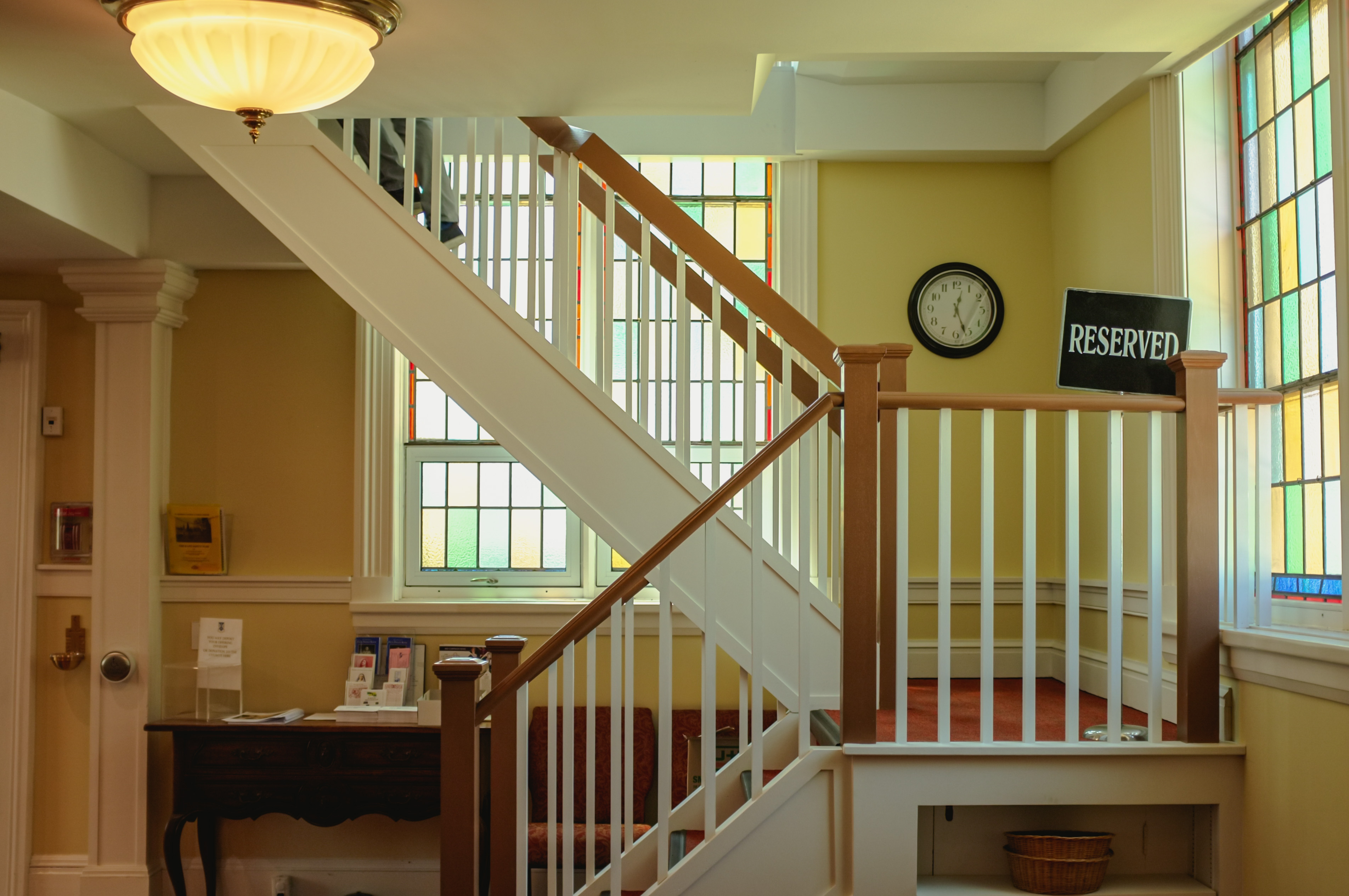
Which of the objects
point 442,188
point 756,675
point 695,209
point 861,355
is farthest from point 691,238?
point 756,675

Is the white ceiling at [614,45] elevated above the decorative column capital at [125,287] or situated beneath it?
elevated above

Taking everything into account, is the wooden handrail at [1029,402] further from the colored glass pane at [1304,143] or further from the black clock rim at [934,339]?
the black clock rim at [934,339]

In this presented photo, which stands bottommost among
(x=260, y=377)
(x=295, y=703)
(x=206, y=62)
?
(x=295, y=703)

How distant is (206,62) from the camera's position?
2865mm

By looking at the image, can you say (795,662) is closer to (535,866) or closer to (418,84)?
(535,866)

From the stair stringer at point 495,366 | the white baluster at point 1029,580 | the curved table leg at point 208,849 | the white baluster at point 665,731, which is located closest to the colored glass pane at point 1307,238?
the white baluster at point 1029,580

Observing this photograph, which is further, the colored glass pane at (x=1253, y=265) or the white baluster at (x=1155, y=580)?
the colored glass pane at (x=1253, y=265)

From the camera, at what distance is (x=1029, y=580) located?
10.1 ft

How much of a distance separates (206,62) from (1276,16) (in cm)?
330

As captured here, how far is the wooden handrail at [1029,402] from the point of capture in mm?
3059

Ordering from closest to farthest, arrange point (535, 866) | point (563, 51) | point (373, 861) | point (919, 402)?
1. point (919, 402)
2. point (563, 51)
3. point (535, 866)
4. point (373, 861)

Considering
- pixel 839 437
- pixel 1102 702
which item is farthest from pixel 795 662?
pixel 1102 702

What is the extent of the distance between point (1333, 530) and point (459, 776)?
8.77ft

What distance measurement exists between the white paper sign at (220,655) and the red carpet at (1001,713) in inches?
103
